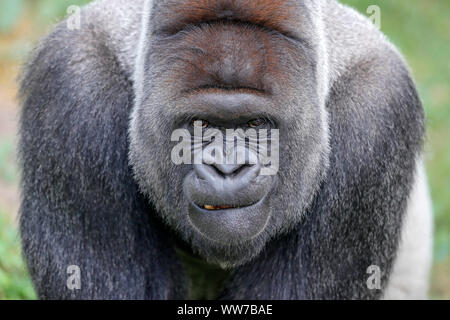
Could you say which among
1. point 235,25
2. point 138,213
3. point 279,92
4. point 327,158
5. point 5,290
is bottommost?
point 5,290

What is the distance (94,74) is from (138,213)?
43.4 inches

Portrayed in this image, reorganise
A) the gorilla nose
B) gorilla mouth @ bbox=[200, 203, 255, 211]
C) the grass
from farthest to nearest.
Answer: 1. the grass
2. gorilla mouth @ bbox=[200, 203, 255, 211]
3. the gorilla nose

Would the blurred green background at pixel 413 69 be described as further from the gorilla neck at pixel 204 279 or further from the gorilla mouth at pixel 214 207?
the gorilla mouth at pixel 214 207

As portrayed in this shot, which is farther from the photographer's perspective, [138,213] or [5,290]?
[5,290]

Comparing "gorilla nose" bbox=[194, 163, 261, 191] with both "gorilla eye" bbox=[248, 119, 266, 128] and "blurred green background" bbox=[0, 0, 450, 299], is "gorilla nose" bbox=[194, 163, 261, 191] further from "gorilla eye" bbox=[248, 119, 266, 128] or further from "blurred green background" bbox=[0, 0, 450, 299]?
"blurred green background" bbox=[0, 0, 450, 299]

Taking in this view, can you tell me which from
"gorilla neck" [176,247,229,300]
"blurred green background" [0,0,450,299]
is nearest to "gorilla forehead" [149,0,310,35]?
"gorilla neck" [176,247,229,300]

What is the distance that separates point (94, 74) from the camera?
5.59m

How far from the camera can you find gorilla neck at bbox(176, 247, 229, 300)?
662cm

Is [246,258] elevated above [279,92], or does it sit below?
below

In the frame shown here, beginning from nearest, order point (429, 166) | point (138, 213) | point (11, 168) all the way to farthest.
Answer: point (138, 213)
point (11, 168)
point (429, 166)

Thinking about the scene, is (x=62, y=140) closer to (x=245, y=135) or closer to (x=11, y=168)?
(x=245, y=135)

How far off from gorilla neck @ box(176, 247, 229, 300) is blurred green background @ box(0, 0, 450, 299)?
2152mm

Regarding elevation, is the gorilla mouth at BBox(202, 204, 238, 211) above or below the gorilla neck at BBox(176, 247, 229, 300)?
above
